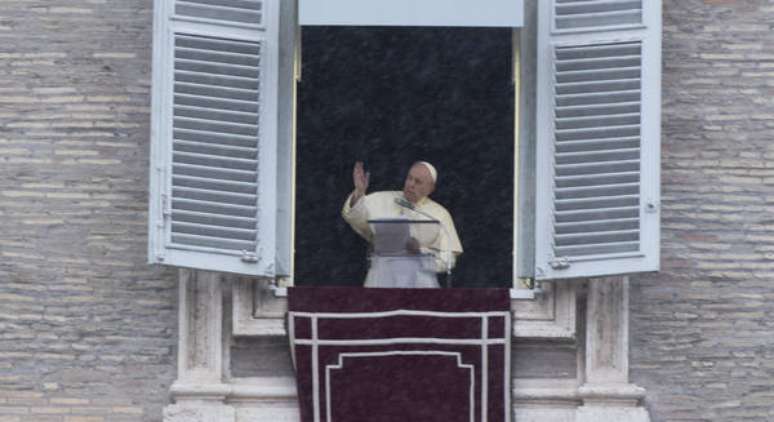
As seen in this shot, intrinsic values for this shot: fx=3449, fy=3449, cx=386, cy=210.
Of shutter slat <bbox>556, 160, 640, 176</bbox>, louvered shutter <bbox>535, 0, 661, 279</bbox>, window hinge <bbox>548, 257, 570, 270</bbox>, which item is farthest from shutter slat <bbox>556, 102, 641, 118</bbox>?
window hinge <bbox>548, 257, 570, 270</bbox>

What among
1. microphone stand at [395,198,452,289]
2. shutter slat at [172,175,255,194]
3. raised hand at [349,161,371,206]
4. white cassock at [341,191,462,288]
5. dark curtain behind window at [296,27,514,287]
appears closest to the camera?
shutter slat at [172,175,255,194]

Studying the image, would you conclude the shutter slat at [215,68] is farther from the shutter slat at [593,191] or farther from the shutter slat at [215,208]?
the shutter slat at [593,191]

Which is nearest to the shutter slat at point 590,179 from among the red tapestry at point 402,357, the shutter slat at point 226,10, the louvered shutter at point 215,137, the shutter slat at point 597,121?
the shutter slat at point 597,121

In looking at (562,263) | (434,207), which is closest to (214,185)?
(434,207)

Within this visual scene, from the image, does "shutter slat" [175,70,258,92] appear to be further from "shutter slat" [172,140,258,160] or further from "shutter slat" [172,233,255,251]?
"shutter slat" [172,233,255,251]

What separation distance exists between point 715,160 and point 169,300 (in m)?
2.75

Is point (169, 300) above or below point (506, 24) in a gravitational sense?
below

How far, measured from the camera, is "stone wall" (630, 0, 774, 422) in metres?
16.6

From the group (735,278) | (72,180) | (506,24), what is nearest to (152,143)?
(72,180)

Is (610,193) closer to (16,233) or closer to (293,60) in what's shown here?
(293,60)

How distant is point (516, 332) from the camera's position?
1648 cm

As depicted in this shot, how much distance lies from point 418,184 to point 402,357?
1.27 metres

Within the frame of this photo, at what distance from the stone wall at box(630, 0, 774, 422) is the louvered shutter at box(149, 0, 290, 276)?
189cm

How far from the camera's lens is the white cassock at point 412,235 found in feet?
54.9
